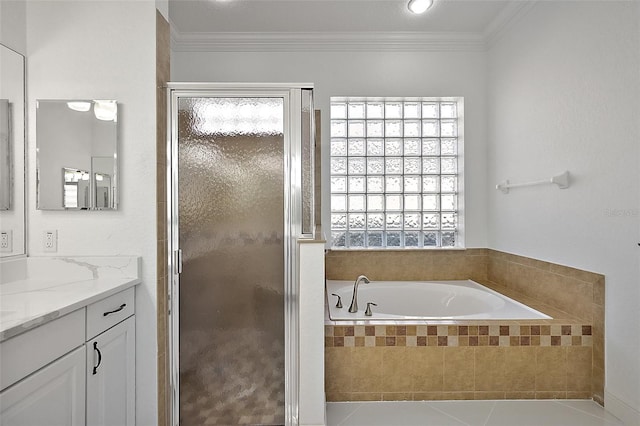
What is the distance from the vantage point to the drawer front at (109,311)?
→ 1.45 metres

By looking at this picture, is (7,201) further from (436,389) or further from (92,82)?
(436,389)

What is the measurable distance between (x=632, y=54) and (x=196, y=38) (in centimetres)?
309

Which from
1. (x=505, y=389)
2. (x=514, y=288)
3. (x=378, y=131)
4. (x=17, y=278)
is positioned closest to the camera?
(x=17, y=278)

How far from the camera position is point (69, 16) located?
182cm

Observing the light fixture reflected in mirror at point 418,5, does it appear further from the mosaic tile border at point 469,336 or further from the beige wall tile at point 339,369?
the beige wall tile at point 339,369

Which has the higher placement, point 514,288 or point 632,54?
point 632,54

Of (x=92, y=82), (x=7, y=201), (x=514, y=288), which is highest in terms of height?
(x=92, y=82)

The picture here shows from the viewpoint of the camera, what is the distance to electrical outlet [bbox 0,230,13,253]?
5.61 feet

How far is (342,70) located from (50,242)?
8.45 feet

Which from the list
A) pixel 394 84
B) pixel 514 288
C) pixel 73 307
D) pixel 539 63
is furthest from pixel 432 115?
pixel 73 307

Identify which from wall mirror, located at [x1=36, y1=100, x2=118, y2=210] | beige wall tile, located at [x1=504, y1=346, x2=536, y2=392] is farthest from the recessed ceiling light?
beige wall tile, located at [x1=504, y1=346, x2=536, y2=392]

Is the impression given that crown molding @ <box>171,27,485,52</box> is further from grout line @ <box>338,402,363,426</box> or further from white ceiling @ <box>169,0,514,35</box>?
grout line @ <box>338,402,363,426</box>

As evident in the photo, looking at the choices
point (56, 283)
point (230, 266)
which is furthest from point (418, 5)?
point (56, 283)

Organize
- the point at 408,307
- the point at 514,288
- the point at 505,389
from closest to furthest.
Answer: the point at 505,389 → the point at 514,288 → the point at 408,307
